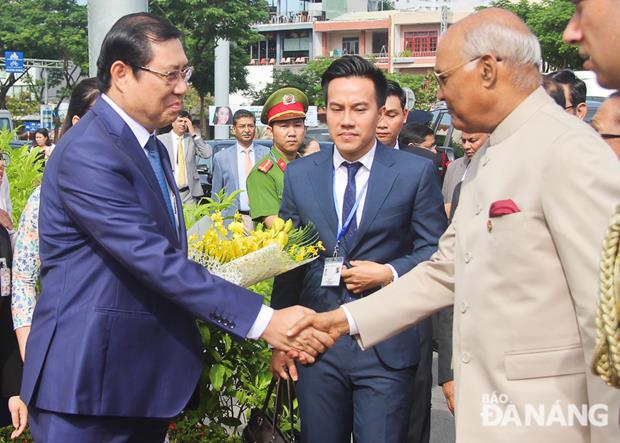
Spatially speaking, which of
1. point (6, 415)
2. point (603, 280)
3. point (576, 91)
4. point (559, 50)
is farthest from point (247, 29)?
point (603, 280)

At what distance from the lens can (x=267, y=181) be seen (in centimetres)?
464

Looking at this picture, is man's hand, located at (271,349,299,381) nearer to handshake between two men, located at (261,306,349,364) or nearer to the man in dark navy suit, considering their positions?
handshake between two men, located at (261,306,349,364)

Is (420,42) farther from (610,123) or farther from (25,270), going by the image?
(25,270)

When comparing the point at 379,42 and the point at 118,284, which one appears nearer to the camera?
the point at 118,284

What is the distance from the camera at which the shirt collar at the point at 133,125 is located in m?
2.79

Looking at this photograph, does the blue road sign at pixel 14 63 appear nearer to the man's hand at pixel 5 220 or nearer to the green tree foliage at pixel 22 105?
the green tree foliage at pixel 22 105

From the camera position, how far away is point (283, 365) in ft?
10.9

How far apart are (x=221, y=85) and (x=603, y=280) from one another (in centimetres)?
2166

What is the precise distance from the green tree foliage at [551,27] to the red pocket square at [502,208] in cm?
3395

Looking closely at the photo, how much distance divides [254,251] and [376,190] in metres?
0.55

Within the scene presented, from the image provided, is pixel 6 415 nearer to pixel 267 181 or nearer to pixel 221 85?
pixel 267 181

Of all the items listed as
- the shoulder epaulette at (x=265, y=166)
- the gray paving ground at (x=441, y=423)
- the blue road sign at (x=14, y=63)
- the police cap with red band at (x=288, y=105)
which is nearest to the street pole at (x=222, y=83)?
the police cap with red band at (x=288, y=105)

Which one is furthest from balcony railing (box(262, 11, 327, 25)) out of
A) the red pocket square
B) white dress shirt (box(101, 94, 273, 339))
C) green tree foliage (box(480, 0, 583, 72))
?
the red pocket square

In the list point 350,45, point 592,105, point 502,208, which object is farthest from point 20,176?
point 350,45
